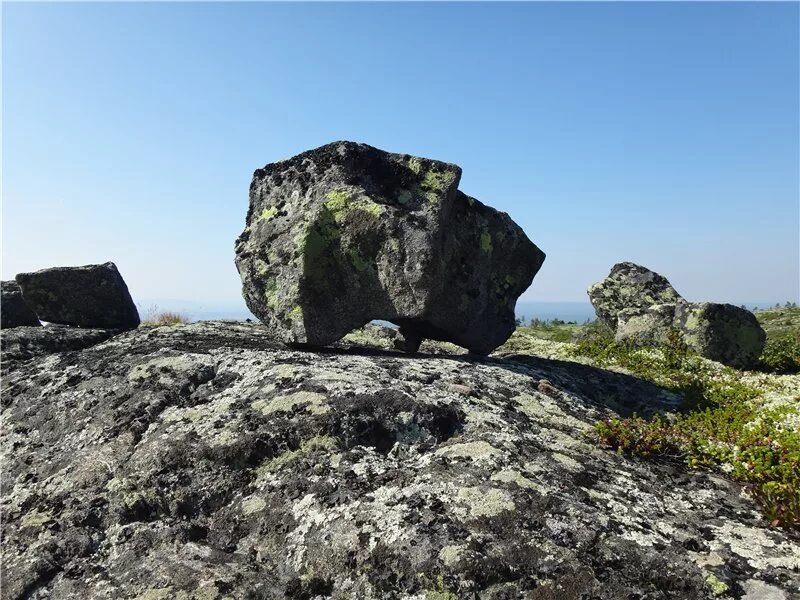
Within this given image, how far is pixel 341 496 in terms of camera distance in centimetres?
591

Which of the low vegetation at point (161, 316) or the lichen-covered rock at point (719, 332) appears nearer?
the lichen-covered rock at point (719, 332)

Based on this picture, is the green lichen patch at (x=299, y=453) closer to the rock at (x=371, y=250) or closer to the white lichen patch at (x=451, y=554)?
the white lichen patch at (x=451, y=554)

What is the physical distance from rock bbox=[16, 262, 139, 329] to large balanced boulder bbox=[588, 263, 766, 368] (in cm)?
1593

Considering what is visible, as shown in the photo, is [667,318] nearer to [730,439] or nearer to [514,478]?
[730,439]

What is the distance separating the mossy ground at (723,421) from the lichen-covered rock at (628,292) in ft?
11.1

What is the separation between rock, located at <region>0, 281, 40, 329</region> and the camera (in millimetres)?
13656

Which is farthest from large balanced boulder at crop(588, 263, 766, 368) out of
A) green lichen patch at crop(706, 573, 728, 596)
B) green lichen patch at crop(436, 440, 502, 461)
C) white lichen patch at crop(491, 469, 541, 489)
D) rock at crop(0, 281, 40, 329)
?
rock at crop(0, 281, 40, 329)

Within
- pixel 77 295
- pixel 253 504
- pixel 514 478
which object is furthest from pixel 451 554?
pixel 77 295

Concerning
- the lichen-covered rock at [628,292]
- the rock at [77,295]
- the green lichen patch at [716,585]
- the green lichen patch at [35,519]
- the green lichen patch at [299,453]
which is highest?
the lichen-covered rock at [628,292]

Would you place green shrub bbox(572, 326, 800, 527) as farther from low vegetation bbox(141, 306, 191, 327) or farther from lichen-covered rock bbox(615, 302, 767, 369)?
low vegetation bbox(141, 306, 191, 327)

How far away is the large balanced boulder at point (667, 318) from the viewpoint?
1644cm

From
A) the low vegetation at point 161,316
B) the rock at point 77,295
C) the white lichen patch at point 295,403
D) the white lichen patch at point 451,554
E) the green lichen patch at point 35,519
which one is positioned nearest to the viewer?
the white lichen patch at point 451,554

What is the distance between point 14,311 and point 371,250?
9520 millimetres

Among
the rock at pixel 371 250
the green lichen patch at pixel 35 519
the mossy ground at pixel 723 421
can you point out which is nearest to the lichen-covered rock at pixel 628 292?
the mossy ground at pixel 723 421
